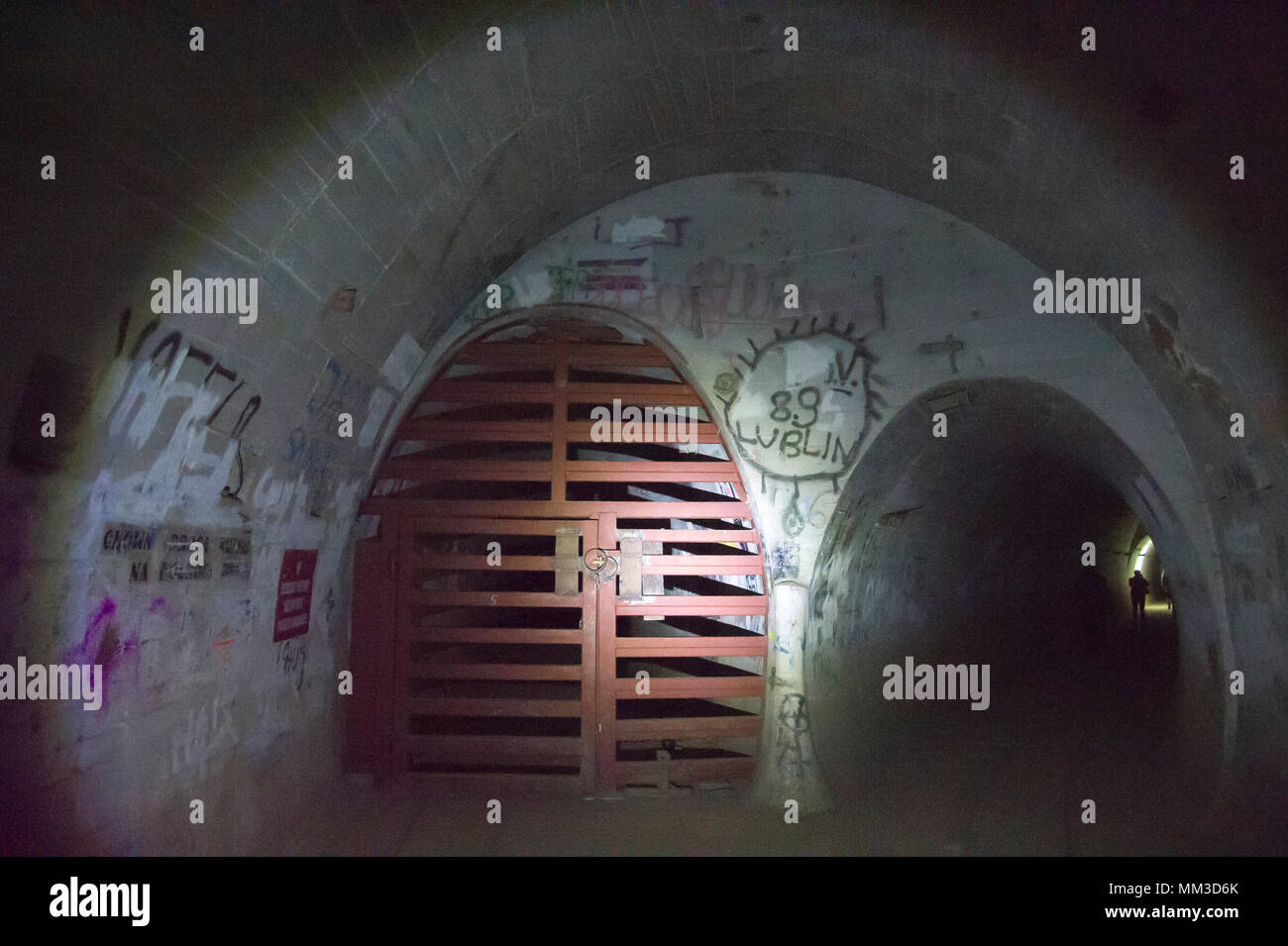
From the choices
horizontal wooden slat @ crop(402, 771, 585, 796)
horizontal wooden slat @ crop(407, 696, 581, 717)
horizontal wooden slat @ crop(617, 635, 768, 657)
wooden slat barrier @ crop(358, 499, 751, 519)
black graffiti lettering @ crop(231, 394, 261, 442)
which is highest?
black graffiti lettering @ crop(231, 394, 261, 442)

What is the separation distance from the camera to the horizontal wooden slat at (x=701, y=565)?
7.57m

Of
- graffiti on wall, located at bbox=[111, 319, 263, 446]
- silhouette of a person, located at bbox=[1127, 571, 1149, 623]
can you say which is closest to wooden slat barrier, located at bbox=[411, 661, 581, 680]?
graffiti on wall, located at bbox=[111, 319, 263, 446]

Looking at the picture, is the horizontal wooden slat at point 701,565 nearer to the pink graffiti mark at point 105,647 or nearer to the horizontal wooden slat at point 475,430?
the horizontal wooden slat at point 475,430

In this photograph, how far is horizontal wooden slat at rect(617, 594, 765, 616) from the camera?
7.61 meters

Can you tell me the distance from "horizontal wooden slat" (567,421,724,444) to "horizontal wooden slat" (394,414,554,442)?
20 cm

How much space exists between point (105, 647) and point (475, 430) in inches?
146

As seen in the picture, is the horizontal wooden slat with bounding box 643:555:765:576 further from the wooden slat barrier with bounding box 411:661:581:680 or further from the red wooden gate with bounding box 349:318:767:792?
the wooden slat barrier with bounding box 411:661:581:680

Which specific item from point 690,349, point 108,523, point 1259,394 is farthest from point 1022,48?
point 108,523

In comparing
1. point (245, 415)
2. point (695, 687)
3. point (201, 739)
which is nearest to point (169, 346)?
point (245, 415)

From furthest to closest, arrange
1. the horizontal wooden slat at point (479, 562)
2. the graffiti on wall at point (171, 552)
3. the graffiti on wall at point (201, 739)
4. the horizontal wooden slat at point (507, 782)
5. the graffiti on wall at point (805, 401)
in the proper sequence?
1. the horizontal wooden slat at point (479, 562)
2. the horizontal wooden slat at point (507, 782)
3. the graffiti on wall at point (805, 401)
4. the graffiti on wall at point (201, 739)
5. the graffiti on wall at point (171, 552)

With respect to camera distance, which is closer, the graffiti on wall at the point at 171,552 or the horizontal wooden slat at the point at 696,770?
the graffiti on wall at the point at 171,552

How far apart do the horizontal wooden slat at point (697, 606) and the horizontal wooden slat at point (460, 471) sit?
1.33m

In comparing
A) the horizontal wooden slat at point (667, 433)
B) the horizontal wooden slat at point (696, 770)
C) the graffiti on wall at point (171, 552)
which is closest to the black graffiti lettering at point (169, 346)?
the graffiti on wall at point (171, 552)

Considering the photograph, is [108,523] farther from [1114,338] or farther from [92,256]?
[1114,338]
